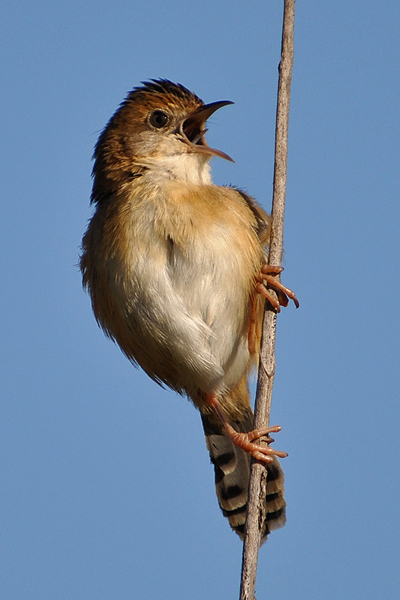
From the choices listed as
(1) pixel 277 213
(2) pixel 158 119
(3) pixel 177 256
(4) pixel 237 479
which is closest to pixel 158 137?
(2) pixel 158 119

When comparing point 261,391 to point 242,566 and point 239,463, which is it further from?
point 239,463

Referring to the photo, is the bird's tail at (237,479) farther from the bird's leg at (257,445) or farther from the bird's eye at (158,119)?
the bird's eye at (158,119)

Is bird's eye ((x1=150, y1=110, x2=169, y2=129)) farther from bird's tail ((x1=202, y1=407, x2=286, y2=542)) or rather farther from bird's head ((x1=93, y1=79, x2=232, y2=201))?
bird's tail ((x1=202, y1=407, x2=286, y2=542))

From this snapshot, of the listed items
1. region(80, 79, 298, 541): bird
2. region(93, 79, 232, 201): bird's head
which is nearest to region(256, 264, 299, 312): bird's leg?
region(80, 79, 298, 541): bird

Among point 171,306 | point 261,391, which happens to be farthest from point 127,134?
point 261,391

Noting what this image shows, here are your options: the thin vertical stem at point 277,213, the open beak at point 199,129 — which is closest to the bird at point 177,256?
the open beak at point 199,129

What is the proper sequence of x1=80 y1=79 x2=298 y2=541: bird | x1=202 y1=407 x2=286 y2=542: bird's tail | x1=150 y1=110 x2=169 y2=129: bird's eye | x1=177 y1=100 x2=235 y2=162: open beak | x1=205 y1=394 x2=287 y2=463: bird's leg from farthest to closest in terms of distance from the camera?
x1=202 y1=407 x2=286 y2=542: bird's tail
x1=150 y1=110 x2=169 y2=129: bird's eye
x1=177 y1=100 x2=235 y2=162: open beak
x1=80 y1=79 x2=298 y2=541: bird
x1=205 y1=394 x2=287 y2=463: bird's leg

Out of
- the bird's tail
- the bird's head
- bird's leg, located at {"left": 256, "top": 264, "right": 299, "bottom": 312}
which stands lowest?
the bird's tail

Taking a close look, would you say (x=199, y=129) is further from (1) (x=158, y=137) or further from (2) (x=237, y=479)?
(2) (x=237, y=479)

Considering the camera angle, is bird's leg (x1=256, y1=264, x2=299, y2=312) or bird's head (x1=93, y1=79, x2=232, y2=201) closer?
bird's leg (x1=256, y1=264, x2=299, y2=312)
